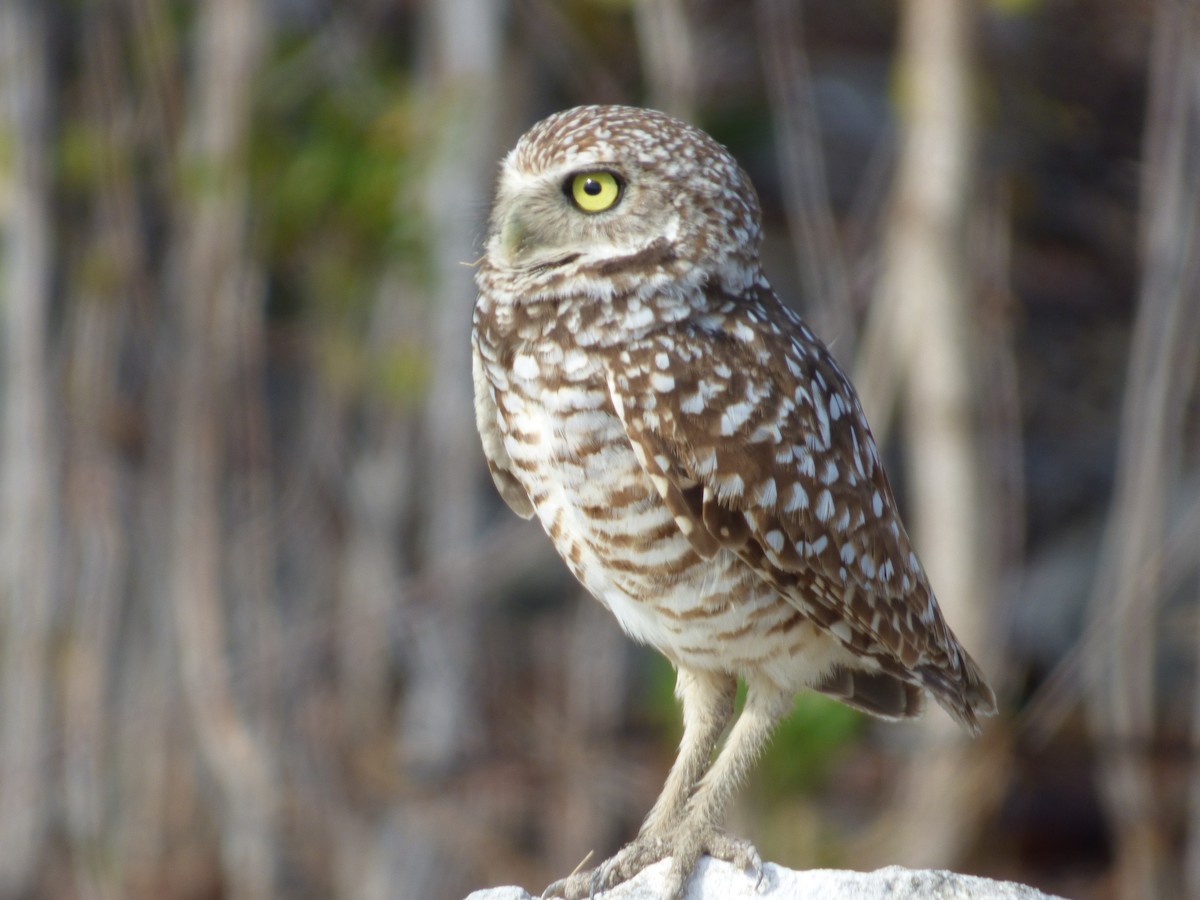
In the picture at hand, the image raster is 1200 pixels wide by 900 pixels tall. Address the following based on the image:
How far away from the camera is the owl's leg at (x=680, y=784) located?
2.61m

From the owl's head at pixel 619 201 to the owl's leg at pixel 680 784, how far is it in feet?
2.78

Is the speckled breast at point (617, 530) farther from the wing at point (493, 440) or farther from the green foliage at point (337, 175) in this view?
the green foliage at point (337, 175)

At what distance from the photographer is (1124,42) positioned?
679 cm

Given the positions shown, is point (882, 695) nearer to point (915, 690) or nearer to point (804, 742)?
point (915, 690)

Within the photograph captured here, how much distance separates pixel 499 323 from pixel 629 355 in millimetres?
242

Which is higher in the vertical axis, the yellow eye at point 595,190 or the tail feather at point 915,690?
the yellow eye at point 595,190

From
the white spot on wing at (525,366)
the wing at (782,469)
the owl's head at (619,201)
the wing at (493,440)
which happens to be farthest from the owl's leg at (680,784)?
the owl's head at (619,201)

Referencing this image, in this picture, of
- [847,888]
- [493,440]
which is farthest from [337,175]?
[847,888]

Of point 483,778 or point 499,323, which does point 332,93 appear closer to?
point 483,778

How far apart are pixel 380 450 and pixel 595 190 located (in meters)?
3.80

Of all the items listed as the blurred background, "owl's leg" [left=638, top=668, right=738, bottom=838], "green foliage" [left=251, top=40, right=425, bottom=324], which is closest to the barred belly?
"owl's leg" [left=638, top=668, right=738, bottom=838]

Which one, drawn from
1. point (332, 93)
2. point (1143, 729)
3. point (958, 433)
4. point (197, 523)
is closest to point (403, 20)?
point (332, 93)

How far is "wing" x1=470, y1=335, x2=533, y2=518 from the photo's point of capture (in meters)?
2.72

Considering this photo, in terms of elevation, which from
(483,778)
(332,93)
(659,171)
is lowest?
(483,778)
